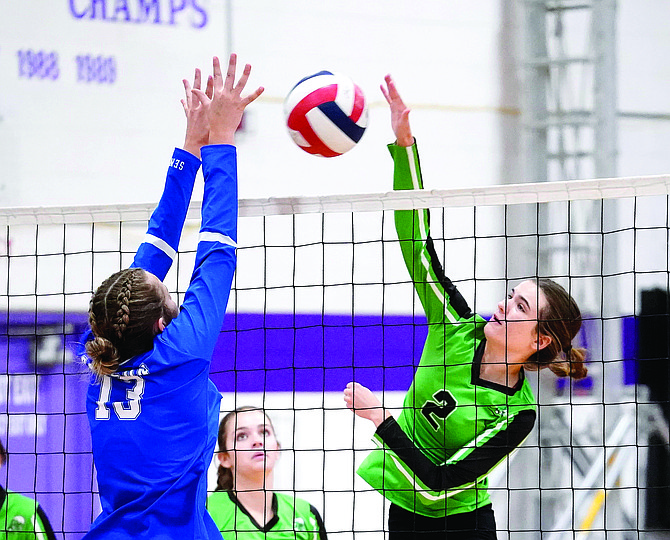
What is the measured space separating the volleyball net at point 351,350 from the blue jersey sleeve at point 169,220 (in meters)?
2.80

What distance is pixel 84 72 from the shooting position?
6066 mm

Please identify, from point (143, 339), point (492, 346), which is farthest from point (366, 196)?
point (143, 339)

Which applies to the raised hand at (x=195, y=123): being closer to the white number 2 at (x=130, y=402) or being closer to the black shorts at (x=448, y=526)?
the white number 2 at (x=130, y=402)

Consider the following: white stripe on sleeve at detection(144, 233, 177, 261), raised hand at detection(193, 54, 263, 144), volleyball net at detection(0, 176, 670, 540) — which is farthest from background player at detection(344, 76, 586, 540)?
volleyball net at detection(0, 176, 670, 540)

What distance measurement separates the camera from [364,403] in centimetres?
298

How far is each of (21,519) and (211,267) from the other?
94.9 inches

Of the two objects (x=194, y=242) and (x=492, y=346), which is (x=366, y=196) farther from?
(x=194, y=242)

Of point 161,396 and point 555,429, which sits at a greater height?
point 161,396

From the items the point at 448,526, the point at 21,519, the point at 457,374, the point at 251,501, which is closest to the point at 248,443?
the point at 251,501

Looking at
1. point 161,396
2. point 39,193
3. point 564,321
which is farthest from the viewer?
point 39,193

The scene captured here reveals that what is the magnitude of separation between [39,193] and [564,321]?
3.98 meters

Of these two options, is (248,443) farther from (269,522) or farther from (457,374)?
(457,374)

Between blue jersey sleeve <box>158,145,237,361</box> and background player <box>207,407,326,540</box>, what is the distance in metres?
1.75

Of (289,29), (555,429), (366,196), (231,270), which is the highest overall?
(289,29)
